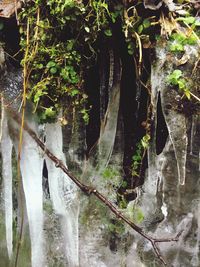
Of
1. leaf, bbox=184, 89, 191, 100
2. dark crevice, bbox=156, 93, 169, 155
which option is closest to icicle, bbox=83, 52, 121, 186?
dark crevice, bbox=156, 93, 169, 155

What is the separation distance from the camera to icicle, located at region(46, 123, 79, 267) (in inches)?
89.8

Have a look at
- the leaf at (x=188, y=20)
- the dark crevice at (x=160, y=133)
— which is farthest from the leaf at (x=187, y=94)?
the leaf at (x=188, y=20)

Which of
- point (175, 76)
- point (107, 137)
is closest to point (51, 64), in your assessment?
point (107, 137)

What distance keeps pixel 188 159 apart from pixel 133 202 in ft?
1.18

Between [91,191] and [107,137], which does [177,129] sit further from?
[91,191]

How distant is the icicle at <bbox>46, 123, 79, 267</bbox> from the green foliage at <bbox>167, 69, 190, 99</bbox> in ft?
2.05

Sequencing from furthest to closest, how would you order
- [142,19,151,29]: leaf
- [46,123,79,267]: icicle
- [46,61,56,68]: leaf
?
[46,123,79,267]: icicle, [46,61,56,68]: leaf, [142,19,151,29]: leaf

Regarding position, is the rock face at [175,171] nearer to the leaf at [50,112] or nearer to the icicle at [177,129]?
the icicle at [177,129]

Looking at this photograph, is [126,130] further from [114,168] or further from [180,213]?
[180,213]

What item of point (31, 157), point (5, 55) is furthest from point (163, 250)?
point (5, 55)

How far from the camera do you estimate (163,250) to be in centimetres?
216

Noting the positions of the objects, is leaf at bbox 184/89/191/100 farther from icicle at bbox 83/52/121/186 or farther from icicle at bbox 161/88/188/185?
icicle at bbox 83/52/121/186

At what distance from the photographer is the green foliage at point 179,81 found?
80.0 inches

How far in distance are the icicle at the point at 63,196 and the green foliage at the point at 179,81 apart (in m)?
0.63
